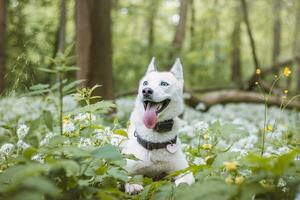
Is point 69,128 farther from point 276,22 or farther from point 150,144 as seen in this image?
point 276,22

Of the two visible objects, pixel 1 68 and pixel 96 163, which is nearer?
pixel 96 163

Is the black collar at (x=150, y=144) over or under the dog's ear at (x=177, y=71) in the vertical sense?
under

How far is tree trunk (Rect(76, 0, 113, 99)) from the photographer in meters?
8.66

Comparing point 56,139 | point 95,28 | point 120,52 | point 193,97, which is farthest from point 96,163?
point 120,52

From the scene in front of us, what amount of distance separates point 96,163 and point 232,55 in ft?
72.0

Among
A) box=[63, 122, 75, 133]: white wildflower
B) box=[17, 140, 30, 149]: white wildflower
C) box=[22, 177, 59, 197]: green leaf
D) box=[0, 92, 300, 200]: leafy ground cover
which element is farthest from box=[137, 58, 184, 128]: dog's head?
box=[22, 177, 59, 197]: green leaf

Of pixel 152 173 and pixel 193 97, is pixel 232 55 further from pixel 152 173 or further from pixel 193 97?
pixel 152 173

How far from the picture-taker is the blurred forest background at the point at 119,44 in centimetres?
Answer: 740

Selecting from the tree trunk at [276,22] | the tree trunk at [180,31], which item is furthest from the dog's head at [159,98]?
the tree trunk at [276,22]

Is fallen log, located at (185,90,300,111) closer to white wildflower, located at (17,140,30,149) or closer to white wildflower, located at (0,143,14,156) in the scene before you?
white wildflower, located at (17,140,30,149)

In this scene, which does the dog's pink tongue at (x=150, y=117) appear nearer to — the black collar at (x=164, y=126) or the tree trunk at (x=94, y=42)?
the black collar at (x=164, y=126)

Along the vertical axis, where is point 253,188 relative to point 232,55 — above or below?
above

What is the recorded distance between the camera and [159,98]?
4.30m

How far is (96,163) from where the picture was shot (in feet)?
11.6
